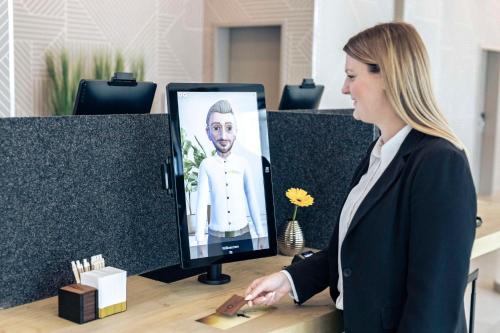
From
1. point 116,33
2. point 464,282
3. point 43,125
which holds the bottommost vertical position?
Result: point 464,282

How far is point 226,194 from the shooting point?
1.65m

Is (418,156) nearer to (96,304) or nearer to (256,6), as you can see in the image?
(96,304)

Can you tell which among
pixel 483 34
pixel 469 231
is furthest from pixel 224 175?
pixel 483 34

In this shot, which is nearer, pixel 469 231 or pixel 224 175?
pixel 469 231

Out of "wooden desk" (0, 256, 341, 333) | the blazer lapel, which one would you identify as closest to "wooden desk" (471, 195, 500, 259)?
"wooden desk" (0, 256, 341, 333)

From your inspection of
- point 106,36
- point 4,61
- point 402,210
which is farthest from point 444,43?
point 402,210

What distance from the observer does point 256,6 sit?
5.77 m

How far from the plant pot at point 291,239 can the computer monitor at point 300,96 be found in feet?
4.27

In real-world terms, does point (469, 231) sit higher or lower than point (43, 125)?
lower

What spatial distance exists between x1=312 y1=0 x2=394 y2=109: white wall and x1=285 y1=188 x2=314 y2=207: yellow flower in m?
3.44

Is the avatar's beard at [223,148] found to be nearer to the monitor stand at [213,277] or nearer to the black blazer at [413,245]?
the monitor stand at [213,277]

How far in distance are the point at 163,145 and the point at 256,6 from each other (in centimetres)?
422

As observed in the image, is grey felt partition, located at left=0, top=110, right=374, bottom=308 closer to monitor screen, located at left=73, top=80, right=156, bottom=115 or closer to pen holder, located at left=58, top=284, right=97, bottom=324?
pen holder, located at left=58, top=284, right=97, bottom=324

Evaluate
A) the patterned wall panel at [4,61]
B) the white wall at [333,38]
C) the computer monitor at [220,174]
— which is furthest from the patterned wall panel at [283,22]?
the computer monitor at [220,174]
